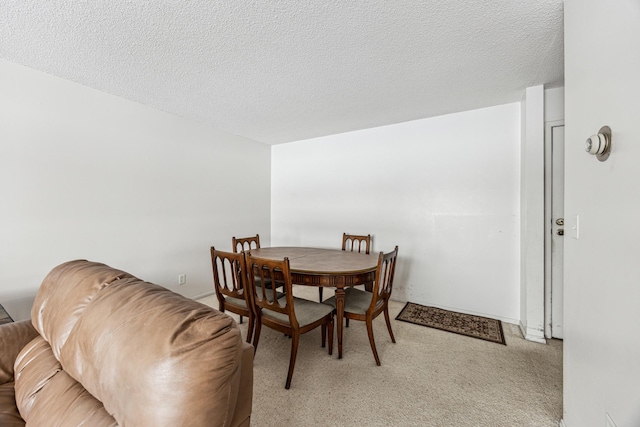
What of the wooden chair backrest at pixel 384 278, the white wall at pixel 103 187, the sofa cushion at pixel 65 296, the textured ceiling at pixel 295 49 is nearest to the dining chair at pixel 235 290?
the sofa cushion at pixel 65 296

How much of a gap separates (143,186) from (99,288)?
7.03 ft

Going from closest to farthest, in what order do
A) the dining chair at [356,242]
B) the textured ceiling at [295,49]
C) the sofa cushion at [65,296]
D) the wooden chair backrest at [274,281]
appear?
the sofa cushion at [65,296], the textured ceiling at [295,49], the wooden chair backrest at [274,281], the dining chair at [356,242]

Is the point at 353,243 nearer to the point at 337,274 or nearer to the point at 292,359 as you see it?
the point at 337,274

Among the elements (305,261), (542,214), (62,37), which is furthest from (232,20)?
(542,214)

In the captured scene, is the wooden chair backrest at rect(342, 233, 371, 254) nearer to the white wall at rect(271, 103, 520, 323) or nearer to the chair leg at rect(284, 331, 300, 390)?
the white wall at rect(271, 103, 520, 323)

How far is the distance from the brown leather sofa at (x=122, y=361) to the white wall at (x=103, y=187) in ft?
4.38

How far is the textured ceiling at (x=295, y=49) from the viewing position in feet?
4.86

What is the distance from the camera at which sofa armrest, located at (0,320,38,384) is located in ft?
3.72

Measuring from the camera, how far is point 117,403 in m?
0.69

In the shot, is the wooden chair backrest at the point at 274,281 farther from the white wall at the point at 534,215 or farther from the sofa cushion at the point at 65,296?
the white wall at the point at 534,215

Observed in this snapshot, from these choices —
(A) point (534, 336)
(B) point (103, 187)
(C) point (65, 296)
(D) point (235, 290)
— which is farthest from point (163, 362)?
(A) point (534, 336)

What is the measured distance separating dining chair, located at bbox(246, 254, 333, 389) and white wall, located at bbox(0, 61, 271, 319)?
5.25 feet

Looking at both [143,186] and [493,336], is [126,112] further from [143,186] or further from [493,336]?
[493,336]

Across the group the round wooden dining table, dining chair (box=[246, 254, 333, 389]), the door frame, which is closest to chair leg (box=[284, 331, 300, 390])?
dining chair (box=[246, 254, 333, 389])
